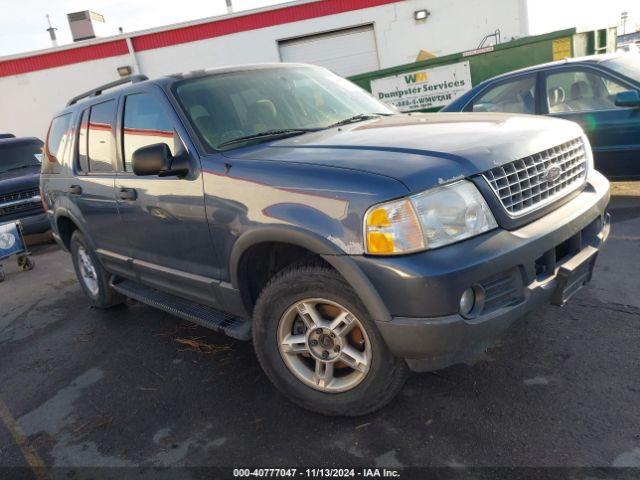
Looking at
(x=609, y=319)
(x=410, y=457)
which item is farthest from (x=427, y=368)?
(x=609, y=319)

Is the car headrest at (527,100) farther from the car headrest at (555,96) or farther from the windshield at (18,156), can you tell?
the windshield at (18,156)

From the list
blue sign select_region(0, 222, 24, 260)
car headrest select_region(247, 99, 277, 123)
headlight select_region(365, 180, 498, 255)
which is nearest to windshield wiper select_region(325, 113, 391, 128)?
car headrest select_region(247, 99, 277, 123)

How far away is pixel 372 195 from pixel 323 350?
0.92 meters

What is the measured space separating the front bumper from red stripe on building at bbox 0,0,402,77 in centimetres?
1545

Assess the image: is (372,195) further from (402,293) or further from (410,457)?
(410,457)

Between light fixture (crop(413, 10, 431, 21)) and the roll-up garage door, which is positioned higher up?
light fixture (crop(413, 10, 431, 21))

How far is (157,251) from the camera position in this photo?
11.7 ft

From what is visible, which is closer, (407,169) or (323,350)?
(407,169)

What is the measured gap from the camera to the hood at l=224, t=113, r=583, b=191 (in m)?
2.34

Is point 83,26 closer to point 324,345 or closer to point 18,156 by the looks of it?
point 18,156

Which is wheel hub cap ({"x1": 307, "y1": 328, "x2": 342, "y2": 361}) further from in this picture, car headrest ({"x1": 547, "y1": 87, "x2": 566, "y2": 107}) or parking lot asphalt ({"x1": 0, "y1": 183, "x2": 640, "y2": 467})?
car headrest ({"x1": 547, "y1": 87, "x2": 566, "y2": 107})

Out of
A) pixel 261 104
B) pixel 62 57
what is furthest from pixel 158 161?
pixel 62 57

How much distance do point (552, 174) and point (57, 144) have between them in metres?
4.30

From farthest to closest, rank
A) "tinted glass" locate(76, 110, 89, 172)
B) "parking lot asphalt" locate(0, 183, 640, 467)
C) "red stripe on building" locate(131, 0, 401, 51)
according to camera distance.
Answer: "red stripe on building" locate(131, 0, 401, 51) < "tinted glass" locate(76, 110, 89, 172) < "parking lot asphalt" locate(0, 183, 640, 467)
